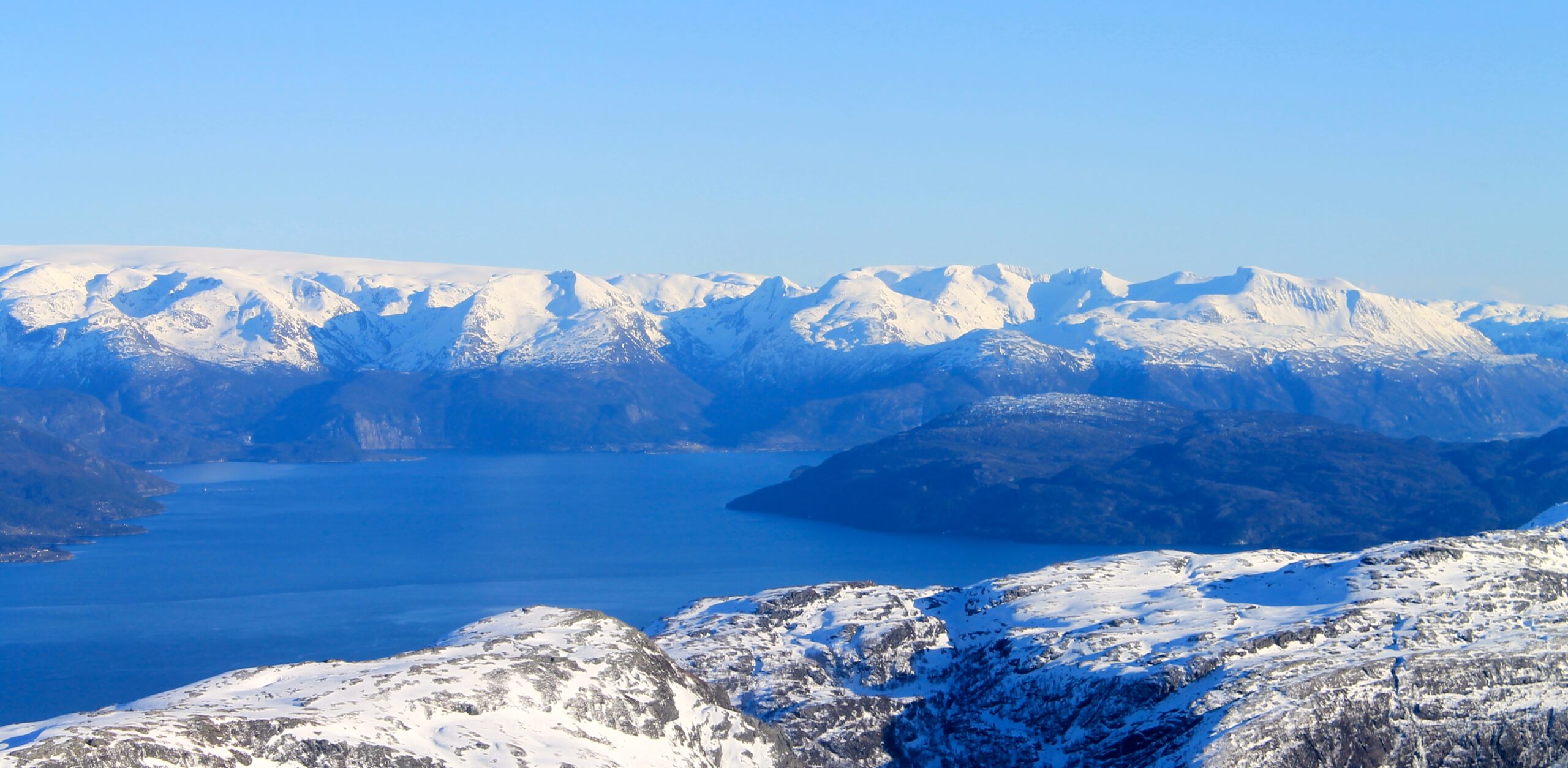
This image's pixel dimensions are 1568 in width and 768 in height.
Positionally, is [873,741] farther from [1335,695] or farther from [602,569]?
[602,569]

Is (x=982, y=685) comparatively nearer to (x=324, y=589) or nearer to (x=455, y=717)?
(x=455, y=717)

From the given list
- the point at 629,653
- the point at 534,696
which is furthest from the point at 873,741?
the point at 534,696

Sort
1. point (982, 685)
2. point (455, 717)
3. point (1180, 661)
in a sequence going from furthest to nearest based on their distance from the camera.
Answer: point (982, 685) → point (1180, 661) → point (455, 717)

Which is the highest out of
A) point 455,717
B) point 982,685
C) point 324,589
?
point 455,717

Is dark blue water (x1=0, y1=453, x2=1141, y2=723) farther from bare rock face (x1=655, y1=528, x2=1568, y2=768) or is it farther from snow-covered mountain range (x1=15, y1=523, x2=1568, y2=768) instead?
bare rock face (x1=655, y1=528, x2=1568, y2=768)

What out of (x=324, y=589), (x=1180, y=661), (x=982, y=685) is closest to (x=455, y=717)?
(x=982, y=685)

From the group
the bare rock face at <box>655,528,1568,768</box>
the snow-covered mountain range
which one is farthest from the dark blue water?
the bare rock face at <box>655,528,1568,768</box>

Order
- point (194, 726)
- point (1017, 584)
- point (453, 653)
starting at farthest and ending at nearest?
point (1017, 584) < point (453, 653) < point (194, 726)
